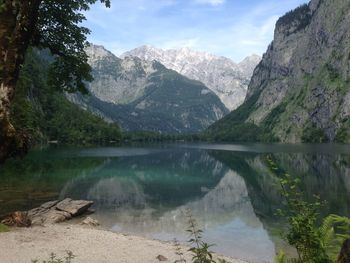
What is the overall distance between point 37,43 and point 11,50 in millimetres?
4606

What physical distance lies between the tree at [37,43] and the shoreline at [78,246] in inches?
442

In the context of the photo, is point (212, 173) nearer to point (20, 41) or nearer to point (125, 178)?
point (125, 178)

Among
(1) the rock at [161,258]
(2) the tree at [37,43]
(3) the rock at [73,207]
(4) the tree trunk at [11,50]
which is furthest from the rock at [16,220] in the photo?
(4) the tree trunk at [11,50]

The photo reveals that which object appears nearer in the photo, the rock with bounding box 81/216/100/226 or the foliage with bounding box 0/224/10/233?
the foliage with bounding box 0/224/10/233

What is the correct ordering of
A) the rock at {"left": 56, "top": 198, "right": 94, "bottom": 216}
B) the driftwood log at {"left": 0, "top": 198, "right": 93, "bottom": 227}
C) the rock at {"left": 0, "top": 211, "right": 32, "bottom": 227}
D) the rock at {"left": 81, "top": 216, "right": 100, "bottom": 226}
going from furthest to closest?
1. the rock at {"left": 56, "top": 198, "right": 94, "bottom": 216}
2. the rock at {"left": 81, "top": 216, "right": 100, "bottom": 226}
3. the driftwood log at {"left": 0, "top": 198, "right": 93, "bottom": 227}
4. the rock at {"left": 0, "top": 211, "right": 32, "bottom": 227}

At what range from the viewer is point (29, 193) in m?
57.1

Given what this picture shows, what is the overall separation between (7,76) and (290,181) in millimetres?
9027

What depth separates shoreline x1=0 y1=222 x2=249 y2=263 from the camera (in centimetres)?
2388

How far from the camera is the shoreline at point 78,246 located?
78.3ft

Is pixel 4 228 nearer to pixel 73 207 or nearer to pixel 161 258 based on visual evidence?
pixel 161 258

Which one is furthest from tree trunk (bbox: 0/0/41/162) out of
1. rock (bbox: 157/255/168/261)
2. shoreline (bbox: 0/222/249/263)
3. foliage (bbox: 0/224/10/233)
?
foliage (bbox: 0/224/10/233)

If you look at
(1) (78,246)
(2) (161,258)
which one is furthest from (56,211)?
(2) (161,258)

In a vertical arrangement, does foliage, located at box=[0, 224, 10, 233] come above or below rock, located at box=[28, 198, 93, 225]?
above

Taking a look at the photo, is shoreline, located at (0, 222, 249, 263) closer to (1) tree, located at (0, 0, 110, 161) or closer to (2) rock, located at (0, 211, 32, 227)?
(2) rock, located at (0, 211, 32, 227)
